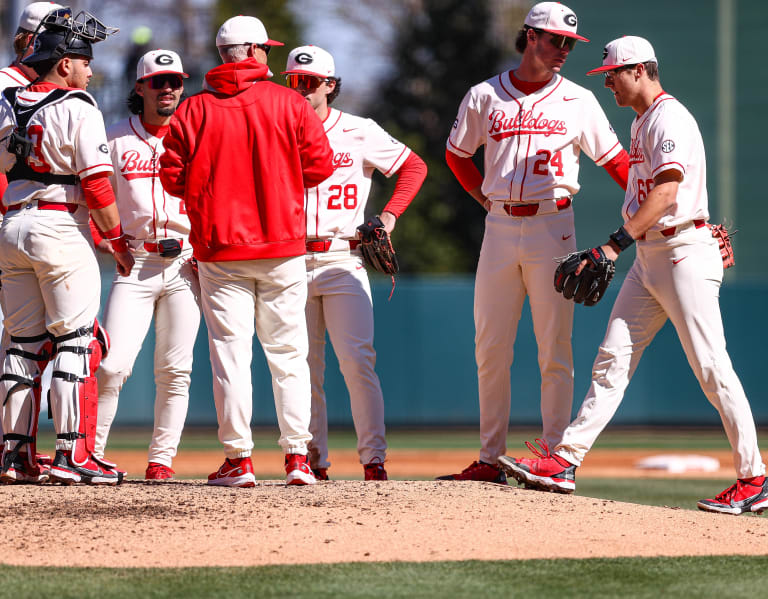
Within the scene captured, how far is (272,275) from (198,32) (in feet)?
92.4

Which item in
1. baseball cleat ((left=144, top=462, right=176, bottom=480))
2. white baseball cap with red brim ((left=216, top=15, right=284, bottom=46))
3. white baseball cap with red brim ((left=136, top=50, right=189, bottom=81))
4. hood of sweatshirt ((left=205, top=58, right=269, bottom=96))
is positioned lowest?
baseball cleat ((left=144, top=462, right=176, bottom=480))

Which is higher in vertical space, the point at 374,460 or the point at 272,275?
the point at 272,275

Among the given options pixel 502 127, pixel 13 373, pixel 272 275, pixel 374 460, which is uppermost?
pixel 502 127

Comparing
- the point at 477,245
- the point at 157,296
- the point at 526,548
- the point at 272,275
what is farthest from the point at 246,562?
the point at 477,245

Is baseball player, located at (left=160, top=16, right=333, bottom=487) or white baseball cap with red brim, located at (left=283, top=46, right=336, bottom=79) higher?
white baseball cap with red brim, located at (left=283, top=46, right=336, bottom=79)

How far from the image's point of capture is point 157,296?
616 centimetres

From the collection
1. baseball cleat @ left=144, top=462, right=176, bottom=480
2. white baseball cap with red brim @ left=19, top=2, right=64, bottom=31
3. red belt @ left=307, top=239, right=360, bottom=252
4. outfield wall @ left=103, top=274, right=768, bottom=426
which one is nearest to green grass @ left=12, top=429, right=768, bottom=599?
baseball cleat @ left=144, top=462, right=176, bottom=480

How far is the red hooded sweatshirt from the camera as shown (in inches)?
202

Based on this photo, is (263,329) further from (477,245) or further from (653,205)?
(477,245)

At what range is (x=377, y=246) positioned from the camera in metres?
6.14

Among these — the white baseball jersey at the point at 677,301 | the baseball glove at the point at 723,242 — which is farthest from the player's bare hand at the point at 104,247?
the baseball glove at the point at 723,242

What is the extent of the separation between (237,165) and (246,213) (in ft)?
0.75

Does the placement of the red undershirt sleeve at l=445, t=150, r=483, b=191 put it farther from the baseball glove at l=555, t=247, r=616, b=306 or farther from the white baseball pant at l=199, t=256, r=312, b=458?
the white baseball pant at l=199, t=256, r=312, b=458

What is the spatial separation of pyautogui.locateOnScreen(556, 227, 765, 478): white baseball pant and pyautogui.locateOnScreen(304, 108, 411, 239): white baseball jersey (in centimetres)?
161
